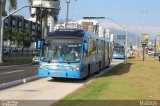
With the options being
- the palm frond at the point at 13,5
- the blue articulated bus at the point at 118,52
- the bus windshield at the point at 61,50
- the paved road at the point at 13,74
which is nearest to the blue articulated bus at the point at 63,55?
the bus windshield at the point at 61,50

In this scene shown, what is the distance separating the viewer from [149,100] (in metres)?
14.4

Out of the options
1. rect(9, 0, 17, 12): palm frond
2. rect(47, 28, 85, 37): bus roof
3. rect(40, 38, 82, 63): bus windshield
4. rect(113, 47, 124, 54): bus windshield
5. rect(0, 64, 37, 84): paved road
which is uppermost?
rect(9, 0, 17, 12): palm frond

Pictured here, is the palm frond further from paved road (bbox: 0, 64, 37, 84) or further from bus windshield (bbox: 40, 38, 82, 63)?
bus windshield (bbox: 40, 38, 82, 63)

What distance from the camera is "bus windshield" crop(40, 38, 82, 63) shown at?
Answer: 2269cm

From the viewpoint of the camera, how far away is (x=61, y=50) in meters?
22.7

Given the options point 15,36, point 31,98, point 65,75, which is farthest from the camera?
point 15,36

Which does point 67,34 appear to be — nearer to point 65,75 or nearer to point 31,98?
point 65,75

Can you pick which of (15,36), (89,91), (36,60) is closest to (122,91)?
(89,91)

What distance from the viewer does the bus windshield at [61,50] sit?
22688 mm

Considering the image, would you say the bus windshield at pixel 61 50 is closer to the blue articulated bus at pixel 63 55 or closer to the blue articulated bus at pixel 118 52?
the blue articulated bus at pixel 63 55

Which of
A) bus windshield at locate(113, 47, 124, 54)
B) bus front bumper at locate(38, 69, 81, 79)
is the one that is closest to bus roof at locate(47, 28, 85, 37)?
bus front bumper at locate(38, 69, 81, 79)

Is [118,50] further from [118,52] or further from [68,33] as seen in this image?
[68,33]

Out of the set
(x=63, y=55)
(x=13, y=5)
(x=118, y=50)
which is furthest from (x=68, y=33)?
(x=118, y=50)

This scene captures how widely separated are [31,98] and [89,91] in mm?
2975
